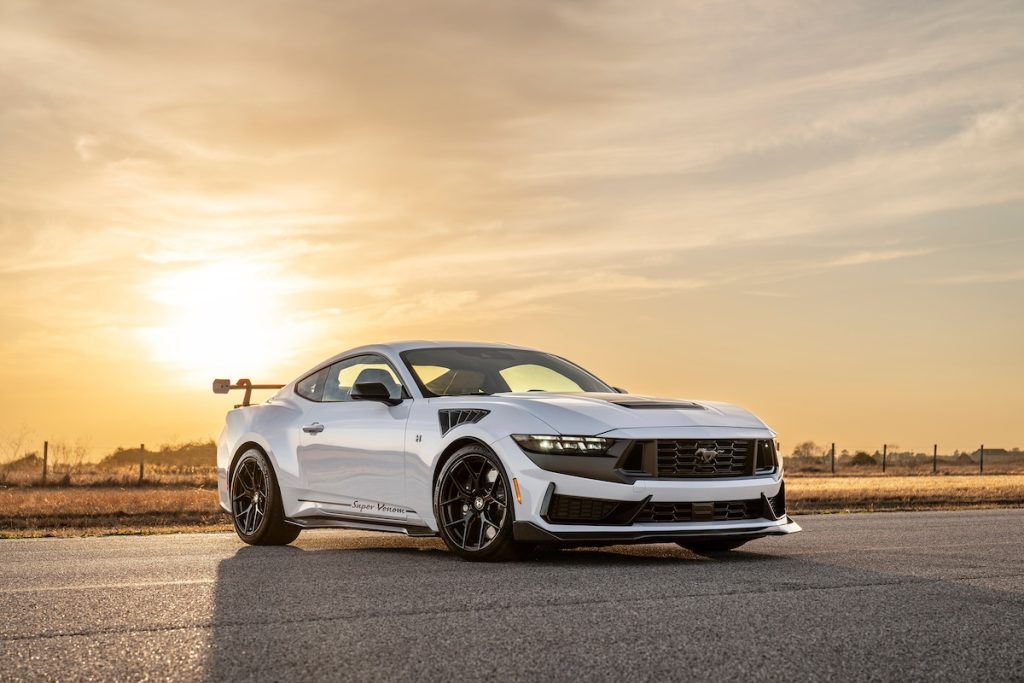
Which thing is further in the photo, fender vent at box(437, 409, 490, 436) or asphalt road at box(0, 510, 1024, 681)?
fender vent at box(437, 409, 490, 436)

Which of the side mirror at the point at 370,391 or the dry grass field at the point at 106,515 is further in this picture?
the dry grass field at the point at 106,515

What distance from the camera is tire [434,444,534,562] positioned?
783 centimetres

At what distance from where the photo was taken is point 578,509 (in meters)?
7.75

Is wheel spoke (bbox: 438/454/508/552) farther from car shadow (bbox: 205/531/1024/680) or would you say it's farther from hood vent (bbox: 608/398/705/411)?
hood vent (bbox: 608/398/705/411)

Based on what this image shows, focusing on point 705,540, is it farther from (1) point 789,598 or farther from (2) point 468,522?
(1) point 789,598

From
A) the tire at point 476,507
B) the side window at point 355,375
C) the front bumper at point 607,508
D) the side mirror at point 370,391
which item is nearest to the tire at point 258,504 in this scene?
the side window at point 355,375

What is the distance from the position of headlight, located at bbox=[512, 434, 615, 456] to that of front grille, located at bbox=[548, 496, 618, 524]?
298mm

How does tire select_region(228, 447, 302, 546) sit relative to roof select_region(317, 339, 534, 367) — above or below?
below

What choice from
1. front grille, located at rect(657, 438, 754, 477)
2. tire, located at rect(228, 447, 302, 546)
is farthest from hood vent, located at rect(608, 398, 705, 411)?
tire, located at rect(228, 447, 302, 546)

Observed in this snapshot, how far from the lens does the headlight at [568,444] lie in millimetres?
7789

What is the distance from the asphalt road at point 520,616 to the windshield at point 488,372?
1.36 metres

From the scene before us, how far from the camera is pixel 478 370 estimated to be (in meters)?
9.40

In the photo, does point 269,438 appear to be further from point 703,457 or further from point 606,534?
point 703,457

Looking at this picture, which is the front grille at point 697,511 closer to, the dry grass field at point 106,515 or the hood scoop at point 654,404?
the hood scoop at point 654,404
